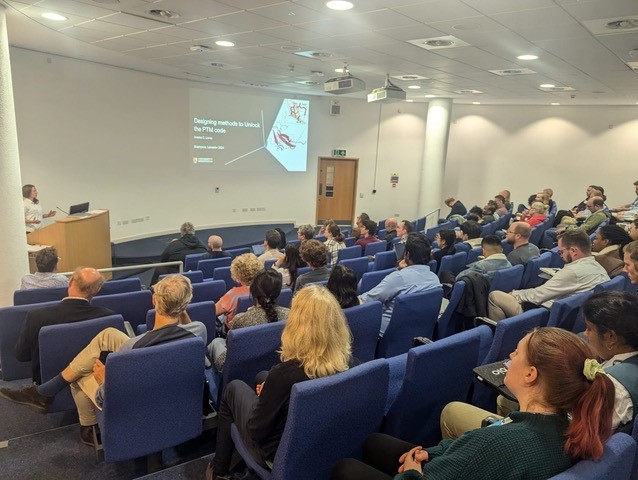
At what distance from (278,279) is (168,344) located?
0.89 metres

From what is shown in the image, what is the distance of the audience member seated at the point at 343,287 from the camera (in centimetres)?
322

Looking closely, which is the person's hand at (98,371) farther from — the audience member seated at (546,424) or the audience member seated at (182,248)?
the audience member seated at (182,248)

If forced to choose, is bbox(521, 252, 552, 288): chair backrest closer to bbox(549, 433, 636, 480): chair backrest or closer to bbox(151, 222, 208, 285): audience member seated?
bbox(549, 433, 636, 480): chair backrest

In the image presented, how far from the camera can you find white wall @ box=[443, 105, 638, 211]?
38.3 feet

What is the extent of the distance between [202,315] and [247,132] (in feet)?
31.0

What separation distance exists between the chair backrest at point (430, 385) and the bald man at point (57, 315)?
2.17m

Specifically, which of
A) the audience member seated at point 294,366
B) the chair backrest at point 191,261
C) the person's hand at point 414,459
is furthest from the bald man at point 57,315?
the chair backrest at point 191,261

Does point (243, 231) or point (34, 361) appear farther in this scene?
point (243, 231)

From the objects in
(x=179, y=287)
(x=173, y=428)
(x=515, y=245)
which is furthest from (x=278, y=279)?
(x=515, y=245)

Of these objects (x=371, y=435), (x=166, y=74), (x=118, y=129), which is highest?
(x=166, y=74)

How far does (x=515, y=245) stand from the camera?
532 cm

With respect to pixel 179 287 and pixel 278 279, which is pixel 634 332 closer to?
pixel 278 279

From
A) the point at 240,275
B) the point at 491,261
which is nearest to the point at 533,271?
the point at 491,261

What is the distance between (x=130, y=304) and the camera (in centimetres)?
384
